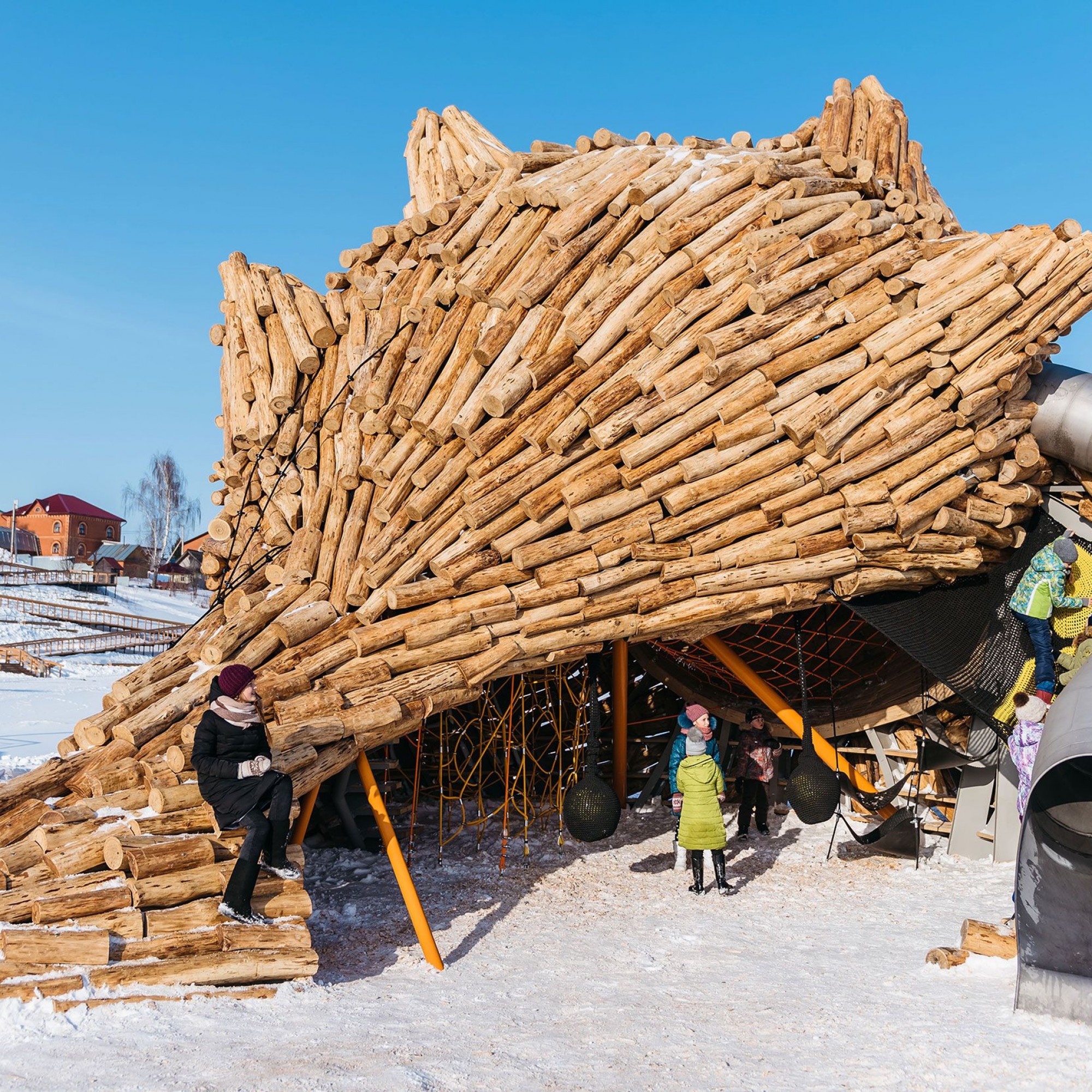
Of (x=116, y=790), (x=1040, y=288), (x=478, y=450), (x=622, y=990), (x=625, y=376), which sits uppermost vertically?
(x=1040, y=288)

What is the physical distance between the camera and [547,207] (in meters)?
9.93

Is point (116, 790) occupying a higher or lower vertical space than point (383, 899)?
higher

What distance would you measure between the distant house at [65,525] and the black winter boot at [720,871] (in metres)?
54.8

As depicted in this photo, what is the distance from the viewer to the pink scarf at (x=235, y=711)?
6.36 meters

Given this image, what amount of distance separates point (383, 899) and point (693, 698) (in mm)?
4363

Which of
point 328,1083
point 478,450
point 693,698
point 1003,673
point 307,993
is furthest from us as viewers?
point 693,698

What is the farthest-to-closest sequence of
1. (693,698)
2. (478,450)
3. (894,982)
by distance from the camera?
(693,698) < (478,450) < (894,982)

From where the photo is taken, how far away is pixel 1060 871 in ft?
19.9

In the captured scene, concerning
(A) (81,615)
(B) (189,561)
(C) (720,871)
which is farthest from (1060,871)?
(B) (189,561)

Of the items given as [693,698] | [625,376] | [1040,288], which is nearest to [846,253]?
[1040,288]

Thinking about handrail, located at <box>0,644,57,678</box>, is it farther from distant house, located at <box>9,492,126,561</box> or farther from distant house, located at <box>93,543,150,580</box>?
distant house, located at <box>9,492,126,561</box>

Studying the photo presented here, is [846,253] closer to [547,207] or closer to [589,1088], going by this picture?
[547,207]

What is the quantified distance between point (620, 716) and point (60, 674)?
1811 centimetres

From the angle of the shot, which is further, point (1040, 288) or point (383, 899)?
point (1040, 288)
